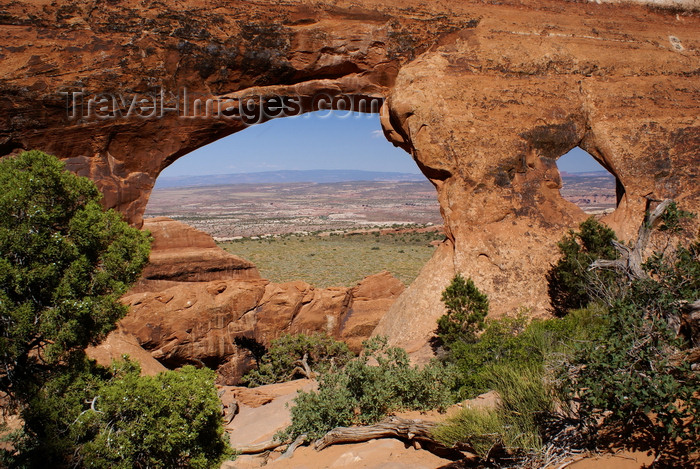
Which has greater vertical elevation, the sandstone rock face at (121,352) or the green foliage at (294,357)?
the sandstone rock face at (121,352)

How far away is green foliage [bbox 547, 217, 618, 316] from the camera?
1141 centimetres

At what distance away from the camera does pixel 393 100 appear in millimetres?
13383

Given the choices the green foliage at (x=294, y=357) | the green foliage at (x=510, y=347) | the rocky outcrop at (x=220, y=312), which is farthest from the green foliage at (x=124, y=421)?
the green foliage at (x=294, y=357)

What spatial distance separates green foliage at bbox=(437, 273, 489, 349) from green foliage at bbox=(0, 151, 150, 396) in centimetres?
642

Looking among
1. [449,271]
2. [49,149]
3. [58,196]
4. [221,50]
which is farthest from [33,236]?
[449,271]

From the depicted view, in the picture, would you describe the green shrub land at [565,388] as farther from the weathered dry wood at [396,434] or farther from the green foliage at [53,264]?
the green foliage at [53,264]

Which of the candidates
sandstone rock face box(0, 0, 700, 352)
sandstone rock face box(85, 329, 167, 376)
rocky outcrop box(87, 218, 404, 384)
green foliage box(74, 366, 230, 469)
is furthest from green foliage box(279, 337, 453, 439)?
rocky outcrop box(87, 218, 404, 384)

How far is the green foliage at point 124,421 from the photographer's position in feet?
18.7

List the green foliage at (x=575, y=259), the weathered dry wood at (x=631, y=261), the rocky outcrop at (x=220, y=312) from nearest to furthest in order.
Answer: the weathered dry wood at (x=631, y=261)
the green foliage at (x=575, y=259)
the rocky outcrop at (x=220, y=312)

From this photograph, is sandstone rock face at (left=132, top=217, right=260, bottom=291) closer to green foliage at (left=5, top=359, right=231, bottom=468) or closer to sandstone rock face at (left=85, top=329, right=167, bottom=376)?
sandstone rock face at (left=85, top=329, right=167, bottom=376)

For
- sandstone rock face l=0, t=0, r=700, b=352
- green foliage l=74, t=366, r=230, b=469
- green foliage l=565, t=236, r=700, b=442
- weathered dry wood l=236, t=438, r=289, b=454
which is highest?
sandstone rock face l=0, t=0, r=700, b=352

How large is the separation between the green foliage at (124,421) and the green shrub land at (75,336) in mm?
12

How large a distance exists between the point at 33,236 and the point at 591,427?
6225mm

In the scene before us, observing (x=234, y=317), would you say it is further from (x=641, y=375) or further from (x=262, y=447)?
(x=641, y=375)
